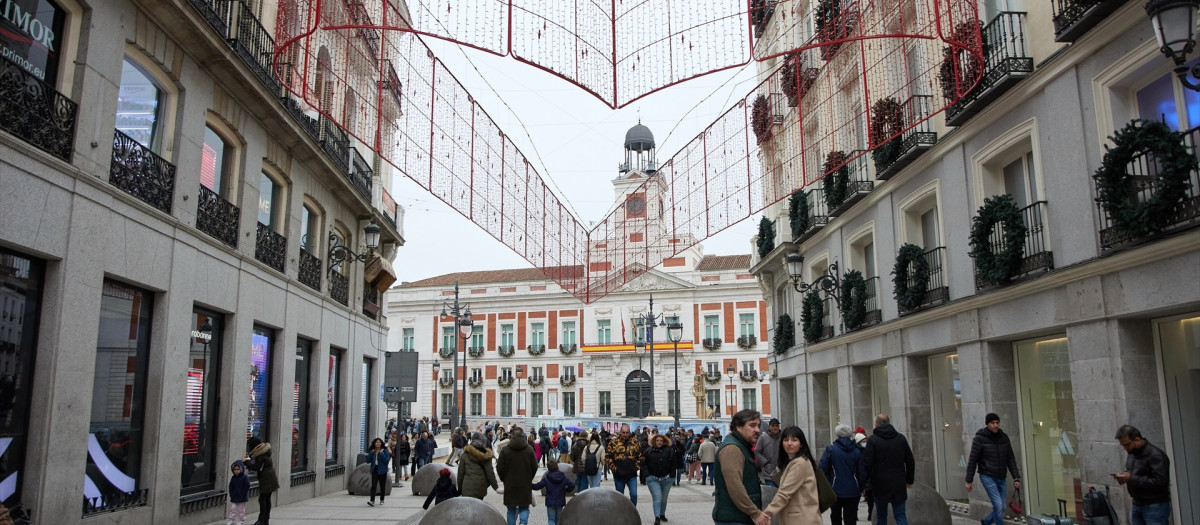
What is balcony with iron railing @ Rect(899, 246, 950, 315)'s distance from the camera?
14.6 meters

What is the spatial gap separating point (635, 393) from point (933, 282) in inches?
2186

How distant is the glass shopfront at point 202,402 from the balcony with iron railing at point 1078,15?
1228 cm

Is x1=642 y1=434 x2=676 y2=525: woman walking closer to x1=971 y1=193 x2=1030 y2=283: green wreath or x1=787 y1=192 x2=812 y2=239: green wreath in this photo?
x1=971 y1=193 x2=1030 y2=283: green wreath

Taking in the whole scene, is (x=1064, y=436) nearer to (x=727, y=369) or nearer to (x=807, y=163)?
(x=807, y=163)

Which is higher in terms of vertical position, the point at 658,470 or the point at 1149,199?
the point at 1149,199

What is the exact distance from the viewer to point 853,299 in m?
18.6

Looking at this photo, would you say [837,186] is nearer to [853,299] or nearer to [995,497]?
[853,299]

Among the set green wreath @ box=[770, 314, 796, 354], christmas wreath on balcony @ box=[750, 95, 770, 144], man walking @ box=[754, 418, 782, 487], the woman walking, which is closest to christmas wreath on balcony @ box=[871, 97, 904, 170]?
christmas wreath on balcony @ box=[750, 95, 770, 144]

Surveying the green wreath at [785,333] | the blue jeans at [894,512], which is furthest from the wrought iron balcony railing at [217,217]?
the green wreath at [785,333]

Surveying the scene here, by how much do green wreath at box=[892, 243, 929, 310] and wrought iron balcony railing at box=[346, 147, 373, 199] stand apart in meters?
12.1

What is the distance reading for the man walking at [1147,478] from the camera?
775 centimetres

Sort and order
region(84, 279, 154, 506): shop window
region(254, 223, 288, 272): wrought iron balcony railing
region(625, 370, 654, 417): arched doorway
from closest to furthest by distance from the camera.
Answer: region(84, 279, 154, 506): shop window, region(254, 223, 288, 272): wrought iron balcony railing, region(625, 370, 654, 417): arched doorway

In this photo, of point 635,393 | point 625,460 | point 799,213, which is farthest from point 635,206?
point 635,393

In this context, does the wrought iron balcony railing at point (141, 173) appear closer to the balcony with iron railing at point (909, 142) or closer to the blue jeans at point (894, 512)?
the blue jeans at point (894, 512)
